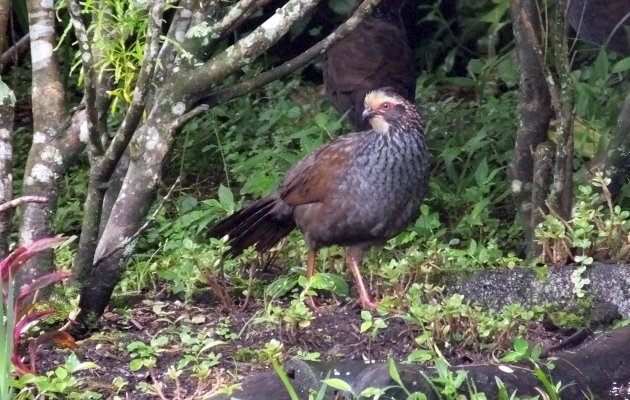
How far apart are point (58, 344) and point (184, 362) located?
449 millimetres

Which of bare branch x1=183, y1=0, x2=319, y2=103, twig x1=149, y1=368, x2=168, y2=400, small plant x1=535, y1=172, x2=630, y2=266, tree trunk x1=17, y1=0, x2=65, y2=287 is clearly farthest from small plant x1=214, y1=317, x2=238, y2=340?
small plant x1=535, y1=172, x2=630, y2=266

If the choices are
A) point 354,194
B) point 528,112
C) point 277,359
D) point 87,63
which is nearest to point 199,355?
point 277,359

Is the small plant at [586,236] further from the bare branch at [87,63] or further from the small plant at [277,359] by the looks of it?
the bare branch at [87,63]

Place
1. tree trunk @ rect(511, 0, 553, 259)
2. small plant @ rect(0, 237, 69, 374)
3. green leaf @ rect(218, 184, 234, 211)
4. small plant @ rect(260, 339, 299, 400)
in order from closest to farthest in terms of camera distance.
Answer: small plant @ rect(260, 339, 299, 400) < small plant @ rect(0, 237, 69, 374) < tree trunk @ rect(511, 0, 553, 259) < green leaf @ rect(218, 184, 234, 211)

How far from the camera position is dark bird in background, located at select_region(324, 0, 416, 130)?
6.92 metres

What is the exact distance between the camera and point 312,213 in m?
5.19

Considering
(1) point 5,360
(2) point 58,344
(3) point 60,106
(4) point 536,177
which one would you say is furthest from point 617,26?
(1) point 5,360

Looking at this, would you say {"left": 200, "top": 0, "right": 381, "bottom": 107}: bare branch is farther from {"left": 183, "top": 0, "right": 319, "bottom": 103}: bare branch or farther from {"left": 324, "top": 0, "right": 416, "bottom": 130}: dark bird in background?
{"left": 324, "top": 0, "right": 416, "bottom": 130}: dark bird in background

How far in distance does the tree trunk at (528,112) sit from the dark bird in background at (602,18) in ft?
5.64

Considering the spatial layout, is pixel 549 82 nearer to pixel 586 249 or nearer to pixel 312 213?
pixel 586 249

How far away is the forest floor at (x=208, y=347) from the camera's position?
3.70 m

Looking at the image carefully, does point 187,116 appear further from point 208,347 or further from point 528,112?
point 528,112

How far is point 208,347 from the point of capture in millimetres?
3789

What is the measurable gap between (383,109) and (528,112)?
27.2 inches
